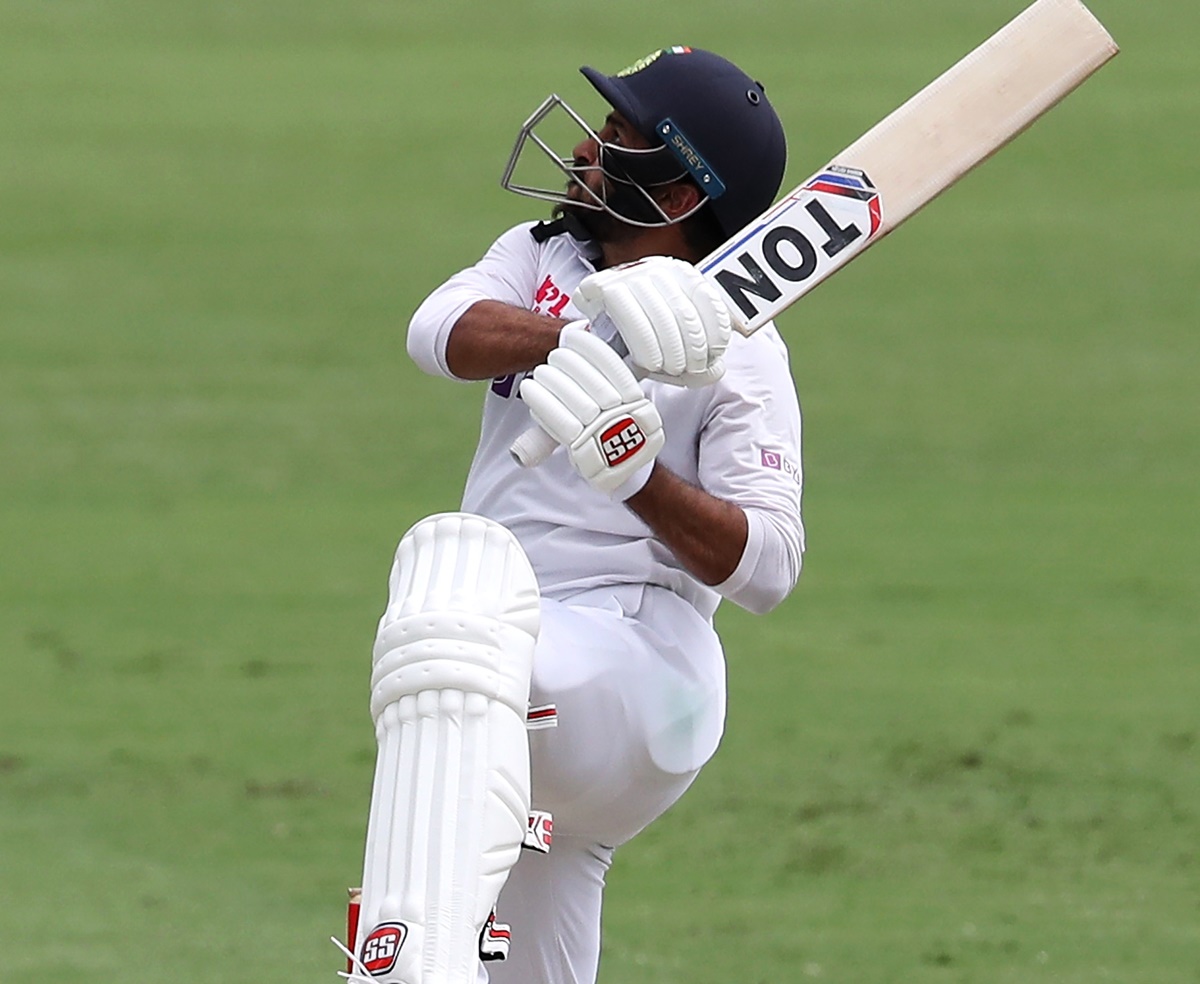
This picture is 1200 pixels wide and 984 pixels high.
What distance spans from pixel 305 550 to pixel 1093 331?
4962 mm

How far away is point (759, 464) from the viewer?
3281 millimetres

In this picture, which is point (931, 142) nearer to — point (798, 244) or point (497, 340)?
point (798, 244)

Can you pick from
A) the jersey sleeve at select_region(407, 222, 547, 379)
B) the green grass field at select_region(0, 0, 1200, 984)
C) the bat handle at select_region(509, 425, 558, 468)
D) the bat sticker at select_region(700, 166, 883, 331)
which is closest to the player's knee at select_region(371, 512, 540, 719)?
the bat handle at select_region(509, 425, 558, 468)

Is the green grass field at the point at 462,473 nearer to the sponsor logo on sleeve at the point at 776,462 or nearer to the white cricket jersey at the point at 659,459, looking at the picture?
the white cricket jersey at the point at 659,459

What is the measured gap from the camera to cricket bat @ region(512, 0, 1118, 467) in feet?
10.8

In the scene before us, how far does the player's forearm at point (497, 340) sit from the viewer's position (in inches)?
126

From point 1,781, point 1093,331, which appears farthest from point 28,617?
point 1093,331

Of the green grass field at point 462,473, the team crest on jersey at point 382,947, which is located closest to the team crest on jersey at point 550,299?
the team crest on jersey at point 382,947

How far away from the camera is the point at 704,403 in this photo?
3.35 meters

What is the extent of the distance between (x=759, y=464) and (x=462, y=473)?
6174 mm

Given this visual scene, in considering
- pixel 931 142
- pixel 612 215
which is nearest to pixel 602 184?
pixel 612 215

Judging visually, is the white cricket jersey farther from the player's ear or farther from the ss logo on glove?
the ss logo on glove

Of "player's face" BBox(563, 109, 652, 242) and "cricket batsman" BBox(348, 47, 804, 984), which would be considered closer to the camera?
"cricket batsman" BBox(348, 47, 804, 984)

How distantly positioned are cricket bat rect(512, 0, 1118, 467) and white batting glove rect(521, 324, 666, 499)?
0.38m
